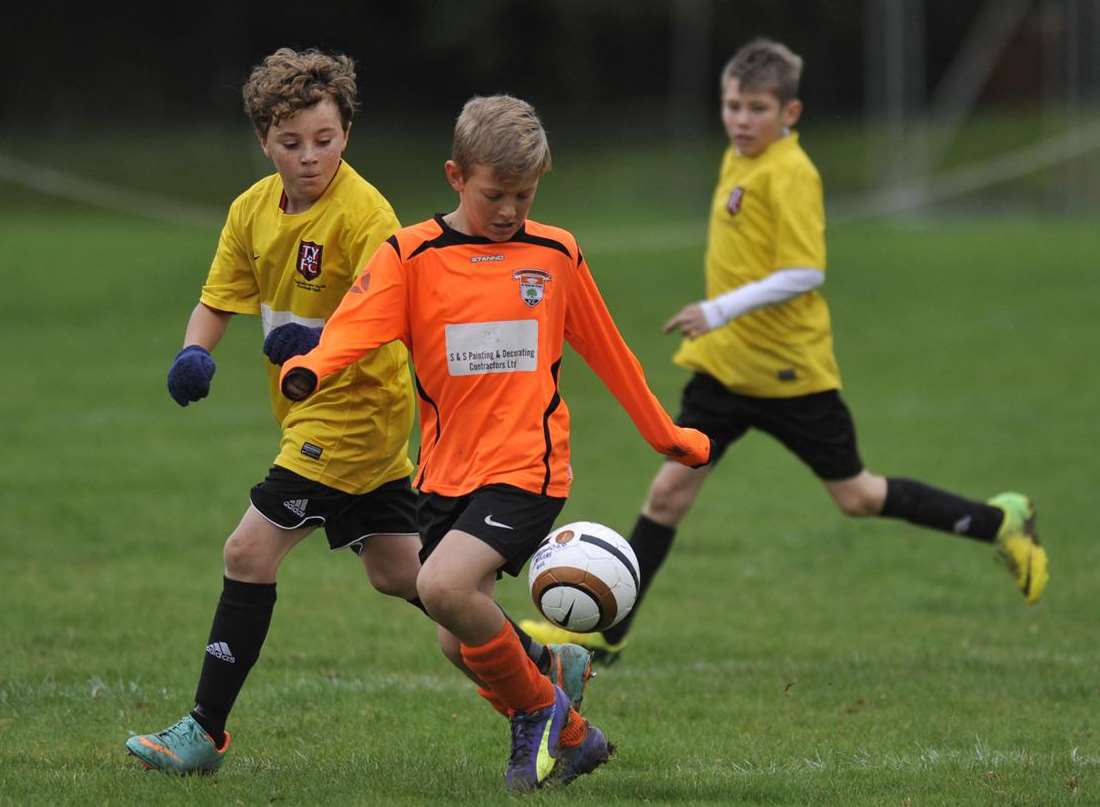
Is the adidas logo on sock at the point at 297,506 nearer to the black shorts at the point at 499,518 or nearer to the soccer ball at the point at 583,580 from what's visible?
the black shorts at the point at 499,518

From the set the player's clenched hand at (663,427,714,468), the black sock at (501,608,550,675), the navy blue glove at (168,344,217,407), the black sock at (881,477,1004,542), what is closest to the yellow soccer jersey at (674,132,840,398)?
the black sock at (881,477,1004,542)

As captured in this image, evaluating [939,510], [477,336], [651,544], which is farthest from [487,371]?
[939,510]

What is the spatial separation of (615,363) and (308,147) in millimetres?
1117

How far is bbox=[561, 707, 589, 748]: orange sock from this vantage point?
5.18 meters

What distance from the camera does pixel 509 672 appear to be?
5023 millimetres

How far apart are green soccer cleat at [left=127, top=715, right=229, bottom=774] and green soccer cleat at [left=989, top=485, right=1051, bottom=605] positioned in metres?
3.76

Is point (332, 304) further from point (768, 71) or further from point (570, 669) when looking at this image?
point (768, 71)

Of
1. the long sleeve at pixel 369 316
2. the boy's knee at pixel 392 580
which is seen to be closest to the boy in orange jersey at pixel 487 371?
the long sleeve at pixel 369 316

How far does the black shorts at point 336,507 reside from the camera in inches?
211

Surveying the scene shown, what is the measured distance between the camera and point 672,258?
85.6ft

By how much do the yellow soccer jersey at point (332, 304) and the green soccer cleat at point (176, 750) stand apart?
841mm

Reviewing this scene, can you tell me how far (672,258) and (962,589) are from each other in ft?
55.5

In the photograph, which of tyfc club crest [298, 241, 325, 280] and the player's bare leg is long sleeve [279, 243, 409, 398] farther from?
the player's bare leg

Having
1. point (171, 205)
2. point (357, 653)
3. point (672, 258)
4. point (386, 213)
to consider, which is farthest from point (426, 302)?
point (171, 205)
